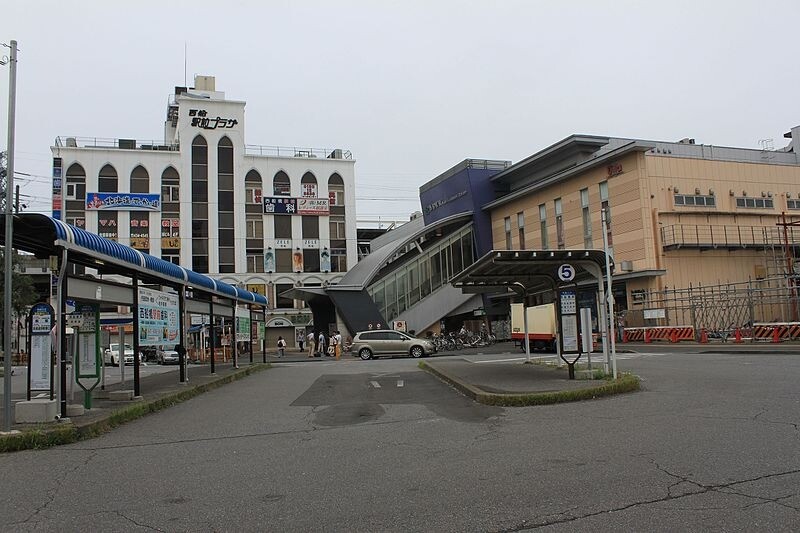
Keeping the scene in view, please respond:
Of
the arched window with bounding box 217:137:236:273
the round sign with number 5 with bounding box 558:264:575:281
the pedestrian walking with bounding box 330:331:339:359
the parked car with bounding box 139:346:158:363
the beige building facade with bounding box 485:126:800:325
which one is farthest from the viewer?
the arched window with bounding box 217:137:236:273

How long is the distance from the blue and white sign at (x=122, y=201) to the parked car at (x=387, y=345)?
102ft

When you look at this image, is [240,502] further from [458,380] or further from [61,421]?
[458,380]

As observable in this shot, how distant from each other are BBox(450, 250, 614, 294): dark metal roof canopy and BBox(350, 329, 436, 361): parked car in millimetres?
15405

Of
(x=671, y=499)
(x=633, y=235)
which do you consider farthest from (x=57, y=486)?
(x=633, y=235)

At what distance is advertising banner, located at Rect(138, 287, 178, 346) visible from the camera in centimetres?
1443

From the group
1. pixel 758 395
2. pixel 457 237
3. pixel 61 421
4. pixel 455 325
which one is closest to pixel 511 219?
pixel 457 237

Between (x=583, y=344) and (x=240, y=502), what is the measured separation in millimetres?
11738

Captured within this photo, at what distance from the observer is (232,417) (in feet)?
38.8

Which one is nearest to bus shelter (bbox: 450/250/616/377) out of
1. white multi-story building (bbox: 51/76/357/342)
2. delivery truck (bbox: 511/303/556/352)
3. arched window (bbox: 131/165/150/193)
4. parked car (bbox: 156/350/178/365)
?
delivery truck (bbox: 511/303/556/352)

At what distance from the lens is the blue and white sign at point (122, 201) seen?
56.8 metres

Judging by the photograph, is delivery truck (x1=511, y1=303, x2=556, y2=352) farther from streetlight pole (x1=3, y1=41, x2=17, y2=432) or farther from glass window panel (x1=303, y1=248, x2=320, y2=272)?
glass window panel (x1=303, y1=248, x2=320, y2=272)

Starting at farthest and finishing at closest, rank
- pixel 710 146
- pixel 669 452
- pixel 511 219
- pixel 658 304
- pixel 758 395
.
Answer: pixel 511 219 < pixel 710 146 < pixel 658 304 < pixel 758 395 < pixel 669 452

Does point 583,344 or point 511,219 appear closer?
point 583,344

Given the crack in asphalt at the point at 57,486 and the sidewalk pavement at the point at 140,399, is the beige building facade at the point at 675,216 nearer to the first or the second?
the sidewalk pavement at the point at 140,399
